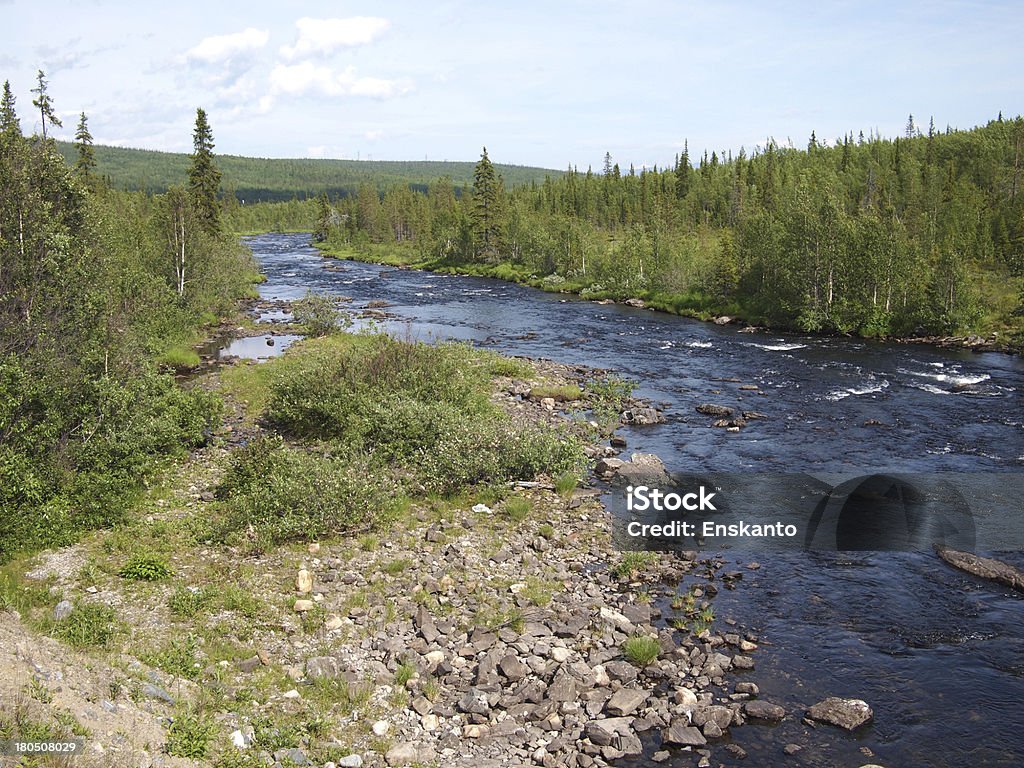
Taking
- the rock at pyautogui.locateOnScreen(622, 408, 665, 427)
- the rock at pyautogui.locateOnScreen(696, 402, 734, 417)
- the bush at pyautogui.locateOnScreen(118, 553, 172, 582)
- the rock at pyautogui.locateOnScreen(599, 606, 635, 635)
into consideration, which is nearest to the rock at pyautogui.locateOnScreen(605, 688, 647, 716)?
the rock at pyautogui.locateOnScreen(599, 606, 635, 635)

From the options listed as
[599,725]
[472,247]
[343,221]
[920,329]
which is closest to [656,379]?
[920,329]

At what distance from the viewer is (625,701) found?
1304 centimetres

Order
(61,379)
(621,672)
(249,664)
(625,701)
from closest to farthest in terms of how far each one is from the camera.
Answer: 1. (625,701)
2. (249,664)
3. (621,672)
4. (61,379)

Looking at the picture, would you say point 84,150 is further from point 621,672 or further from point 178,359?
point 621,672

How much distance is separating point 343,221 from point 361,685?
15965 centimetres

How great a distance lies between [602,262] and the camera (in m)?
77.9

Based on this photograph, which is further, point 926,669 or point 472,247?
point 472,247

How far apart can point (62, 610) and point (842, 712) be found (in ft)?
47.1

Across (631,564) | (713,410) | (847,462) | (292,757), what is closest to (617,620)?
(631,564)

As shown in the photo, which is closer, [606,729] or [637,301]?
[606,729]

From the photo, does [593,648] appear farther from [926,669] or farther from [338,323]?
[338,323]

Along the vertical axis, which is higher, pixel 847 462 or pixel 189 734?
pixel 847 462

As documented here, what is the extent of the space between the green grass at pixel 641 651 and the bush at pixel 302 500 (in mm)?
7828

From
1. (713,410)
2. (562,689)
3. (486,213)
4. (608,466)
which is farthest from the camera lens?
(486,213)
